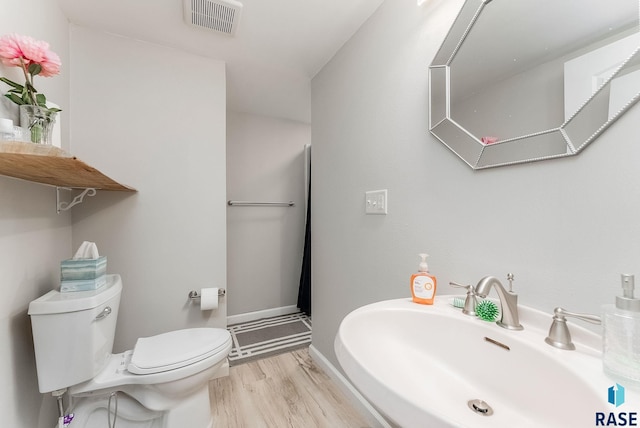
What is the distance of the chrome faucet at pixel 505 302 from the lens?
66cm

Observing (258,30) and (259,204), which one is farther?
(259,204)

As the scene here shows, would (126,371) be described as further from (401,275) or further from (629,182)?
(629,182)

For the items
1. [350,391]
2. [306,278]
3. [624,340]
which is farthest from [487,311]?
[306,278]

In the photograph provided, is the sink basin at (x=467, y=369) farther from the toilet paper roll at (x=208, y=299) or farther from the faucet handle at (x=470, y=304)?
the toilet paper roll at (x=208, y=299)

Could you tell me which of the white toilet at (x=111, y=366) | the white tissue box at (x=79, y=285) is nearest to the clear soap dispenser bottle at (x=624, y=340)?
the white toilet at (x=111, y=366)

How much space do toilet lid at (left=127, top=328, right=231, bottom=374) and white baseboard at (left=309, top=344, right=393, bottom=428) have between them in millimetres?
752

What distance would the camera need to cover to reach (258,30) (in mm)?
1394

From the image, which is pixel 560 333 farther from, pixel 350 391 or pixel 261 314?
pixel 261 314

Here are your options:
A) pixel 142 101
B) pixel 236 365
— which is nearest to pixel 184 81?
pixel 142 101

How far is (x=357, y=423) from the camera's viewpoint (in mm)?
1286

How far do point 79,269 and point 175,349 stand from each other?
0.52m

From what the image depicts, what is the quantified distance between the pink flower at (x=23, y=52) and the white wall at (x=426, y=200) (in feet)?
4.12

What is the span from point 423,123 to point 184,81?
4.87 ft

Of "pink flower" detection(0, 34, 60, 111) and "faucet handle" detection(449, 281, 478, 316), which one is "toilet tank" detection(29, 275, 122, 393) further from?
"faucet handle" detection(449, 281, 478, 316)
